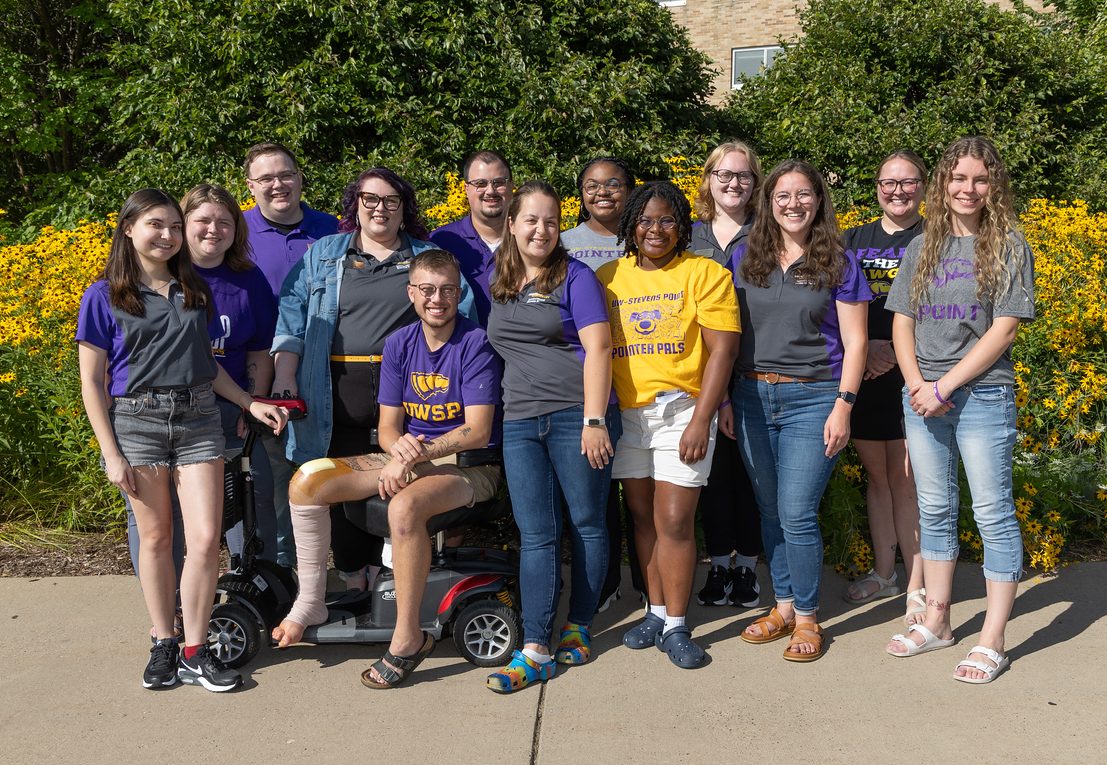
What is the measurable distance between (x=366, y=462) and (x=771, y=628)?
5.83 ft

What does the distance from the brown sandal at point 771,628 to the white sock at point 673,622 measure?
0.32 metres

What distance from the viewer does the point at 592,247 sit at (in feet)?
14.5

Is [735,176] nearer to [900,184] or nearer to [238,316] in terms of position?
[900,184]

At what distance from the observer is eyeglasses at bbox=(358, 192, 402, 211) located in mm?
Answer: 4113

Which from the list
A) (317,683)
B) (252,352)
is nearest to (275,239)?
(252,352)

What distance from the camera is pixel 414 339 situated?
3934 millimetres

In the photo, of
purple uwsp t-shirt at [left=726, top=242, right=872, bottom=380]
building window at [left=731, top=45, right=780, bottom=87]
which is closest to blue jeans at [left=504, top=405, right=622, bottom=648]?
purple uwsp t-shirt at [left=726, top=242, right=872, bottom=380]

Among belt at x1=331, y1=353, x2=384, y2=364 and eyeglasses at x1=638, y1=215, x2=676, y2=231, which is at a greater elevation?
eyeglasses at x1=638, y1=215, x2=676, y2=231

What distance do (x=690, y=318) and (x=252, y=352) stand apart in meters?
1.85

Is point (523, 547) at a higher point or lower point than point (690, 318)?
lower

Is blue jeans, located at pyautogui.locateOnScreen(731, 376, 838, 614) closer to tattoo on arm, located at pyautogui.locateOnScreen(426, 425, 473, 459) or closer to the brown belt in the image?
the brown belt

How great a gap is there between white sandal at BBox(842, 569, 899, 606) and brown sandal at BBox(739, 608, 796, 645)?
0.49 metres

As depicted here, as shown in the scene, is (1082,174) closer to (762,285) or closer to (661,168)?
(661,168)

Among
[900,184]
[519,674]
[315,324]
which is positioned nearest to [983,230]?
[900,184]
